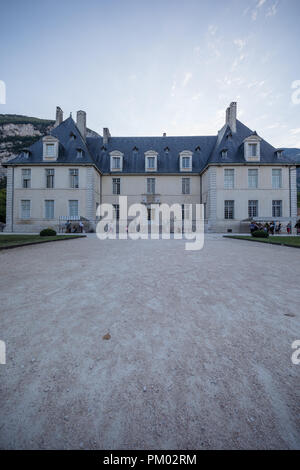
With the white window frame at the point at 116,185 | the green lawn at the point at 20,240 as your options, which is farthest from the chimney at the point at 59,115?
the green lawn at the point at 20,240

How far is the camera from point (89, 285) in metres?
3.51

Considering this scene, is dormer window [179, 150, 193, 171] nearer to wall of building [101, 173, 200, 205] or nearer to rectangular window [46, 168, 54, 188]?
wall of building [101, 173, 200, 205]

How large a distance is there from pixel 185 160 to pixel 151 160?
465 cm

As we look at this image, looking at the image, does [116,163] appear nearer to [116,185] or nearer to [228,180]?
[116,185]

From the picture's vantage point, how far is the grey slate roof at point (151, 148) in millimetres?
23172

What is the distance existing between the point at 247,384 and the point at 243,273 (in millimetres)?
3383

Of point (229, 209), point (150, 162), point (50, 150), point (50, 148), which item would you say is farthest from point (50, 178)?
point (229, 209)

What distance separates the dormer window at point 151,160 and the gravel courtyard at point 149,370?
24.7m

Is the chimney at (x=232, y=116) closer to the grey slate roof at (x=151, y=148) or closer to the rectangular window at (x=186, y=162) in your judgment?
the grey slate roof at (x=151, y=148)

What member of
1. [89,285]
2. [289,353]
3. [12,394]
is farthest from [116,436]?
[89,285]

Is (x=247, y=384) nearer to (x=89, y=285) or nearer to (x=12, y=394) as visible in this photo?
(x=12, y=394)

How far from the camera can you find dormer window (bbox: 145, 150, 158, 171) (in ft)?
84.4

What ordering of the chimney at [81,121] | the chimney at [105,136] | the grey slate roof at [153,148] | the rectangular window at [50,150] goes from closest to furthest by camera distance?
the rectangular window at [50,150]
the chimney at [81,121]
the grey slate roof at [153,148]
the chimney at [105,136]

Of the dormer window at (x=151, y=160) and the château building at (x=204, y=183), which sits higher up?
the dormer window at (x=151, y=160)
